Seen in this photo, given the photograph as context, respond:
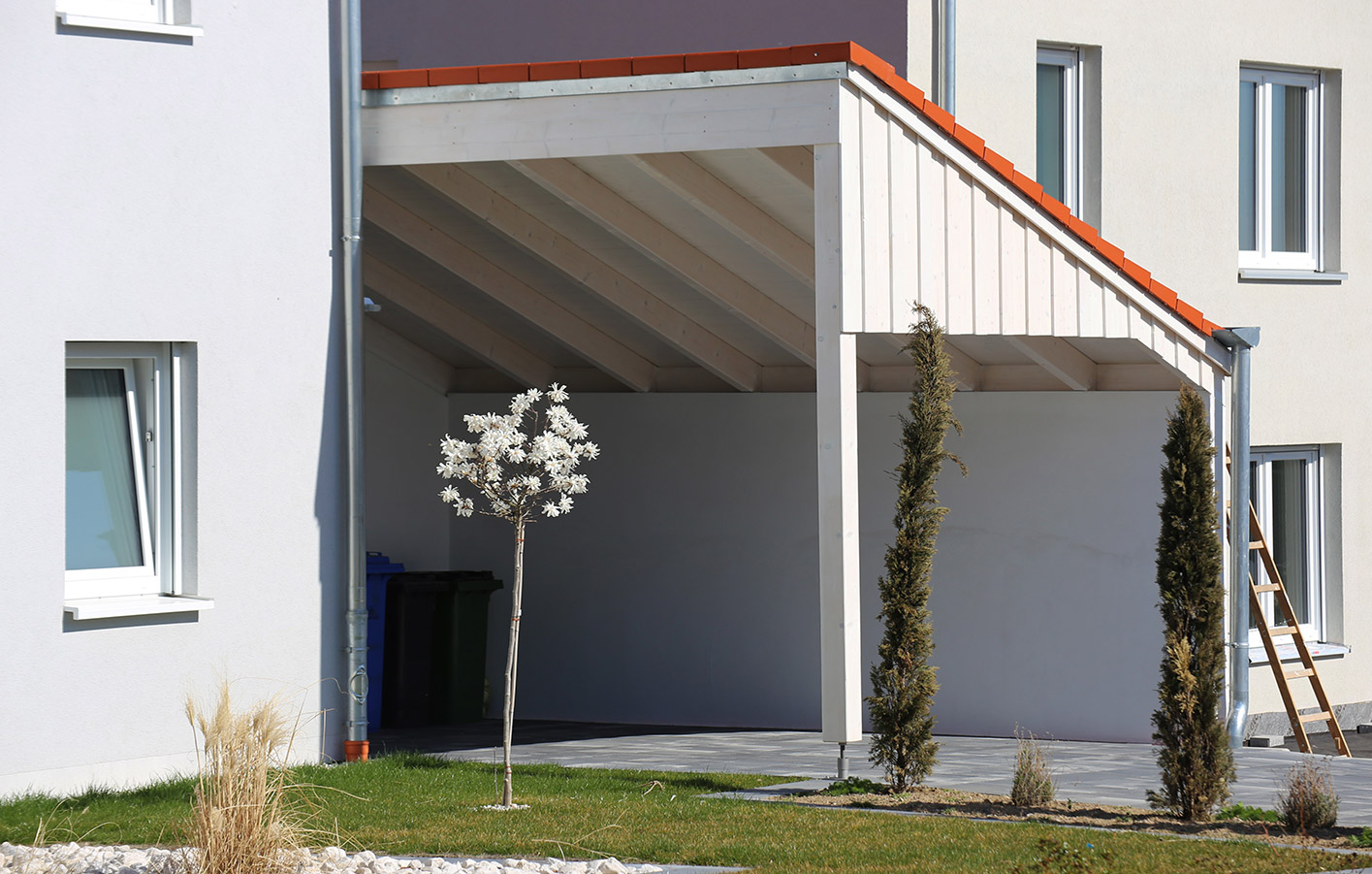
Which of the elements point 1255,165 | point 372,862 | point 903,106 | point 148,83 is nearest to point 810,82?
point 903,106

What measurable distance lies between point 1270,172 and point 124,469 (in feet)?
32.3

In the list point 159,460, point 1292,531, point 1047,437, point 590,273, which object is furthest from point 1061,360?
point 159,460

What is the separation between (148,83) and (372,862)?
4.86 meters

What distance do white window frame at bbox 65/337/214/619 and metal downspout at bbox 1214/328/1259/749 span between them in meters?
6.82

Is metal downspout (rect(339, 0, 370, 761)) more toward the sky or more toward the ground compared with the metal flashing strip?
more toward the ground

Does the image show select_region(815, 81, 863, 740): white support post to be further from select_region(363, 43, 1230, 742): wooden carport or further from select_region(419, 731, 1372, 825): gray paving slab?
select_region(419, 731, 1372, 825): gray paving slab

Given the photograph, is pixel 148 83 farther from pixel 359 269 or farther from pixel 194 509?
pixel 194 509

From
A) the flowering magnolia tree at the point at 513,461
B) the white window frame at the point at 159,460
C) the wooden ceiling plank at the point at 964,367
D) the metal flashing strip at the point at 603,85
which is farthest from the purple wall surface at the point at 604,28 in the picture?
the white window frame at the point at 159,460

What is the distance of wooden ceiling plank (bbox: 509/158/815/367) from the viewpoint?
1054 cm

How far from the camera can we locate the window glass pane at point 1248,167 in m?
14.8

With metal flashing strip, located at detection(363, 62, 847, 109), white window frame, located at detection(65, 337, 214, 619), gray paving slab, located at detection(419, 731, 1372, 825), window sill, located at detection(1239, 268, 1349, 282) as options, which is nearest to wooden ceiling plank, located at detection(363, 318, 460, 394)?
metal flashing strip, located at detection(363, 62, 847, 109)

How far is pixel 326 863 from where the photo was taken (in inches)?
279

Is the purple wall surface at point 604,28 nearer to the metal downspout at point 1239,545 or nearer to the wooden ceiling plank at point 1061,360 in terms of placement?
the wooden ceiling plank at point 1061,360

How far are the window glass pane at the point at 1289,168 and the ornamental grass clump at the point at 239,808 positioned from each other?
1089 centimetres
